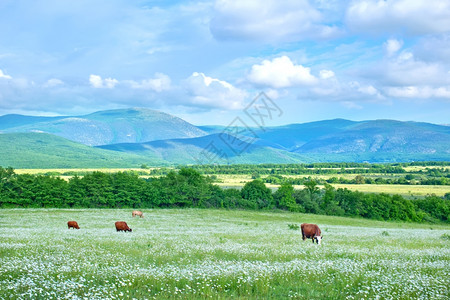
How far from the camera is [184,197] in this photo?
7112cm

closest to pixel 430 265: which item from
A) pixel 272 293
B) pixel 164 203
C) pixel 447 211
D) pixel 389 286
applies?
pixel 389 286

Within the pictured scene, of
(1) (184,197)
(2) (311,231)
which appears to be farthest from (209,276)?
(1) (184,197)

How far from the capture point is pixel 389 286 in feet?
33.9

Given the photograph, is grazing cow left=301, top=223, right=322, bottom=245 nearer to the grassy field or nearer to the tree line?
the grassy field

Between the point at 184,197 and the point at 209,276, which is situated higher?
the point at 209,276

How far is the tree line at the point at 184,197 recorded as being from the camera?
6400 cm

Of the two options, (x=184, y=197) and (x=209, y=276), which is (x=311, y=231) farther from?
(x=184, y=197)

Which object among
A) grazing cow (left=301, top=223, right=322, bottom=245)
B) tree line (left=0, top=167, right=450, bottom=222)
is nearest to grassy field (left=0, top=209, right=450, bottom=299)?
grazing cow (left=301, top=223, right=322, bottom=245)

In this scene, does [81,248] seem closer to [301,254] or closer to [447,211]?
[301,254]

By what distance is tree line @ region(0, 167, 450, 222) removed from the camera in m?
64.0

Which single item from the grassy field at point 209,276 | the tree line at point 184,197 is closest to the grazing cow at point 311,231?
the grassy field at point 209,276

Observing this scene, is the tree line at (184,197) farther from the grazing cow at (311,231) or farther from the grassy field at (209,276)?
the grassy field at (209,276)

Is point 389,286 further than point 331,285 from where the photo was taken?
No

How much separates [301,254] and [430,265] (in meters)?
5.26
